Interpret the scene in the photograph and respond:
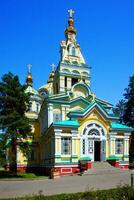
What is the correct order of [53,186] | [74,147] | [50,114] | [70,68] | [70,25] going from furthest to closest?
[70,25], [70,68], [50,114], [74,147], [53,186]

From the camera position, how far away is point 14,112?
32.7 meters

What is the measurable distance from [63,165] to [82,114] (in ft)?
19.3

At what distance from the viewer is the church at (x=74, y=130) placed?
32.8 m

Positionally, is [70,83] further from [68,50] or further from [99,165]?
[99,165]

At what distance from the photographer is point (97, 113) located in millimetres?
35250

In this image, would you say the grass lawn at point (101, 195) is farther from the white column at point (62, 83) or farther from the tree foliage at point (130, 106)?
the tree foliage at point (130, 106)

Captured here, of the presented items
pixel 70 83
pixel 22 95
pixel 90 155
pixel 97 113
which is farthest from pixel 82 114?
pixel 70 83

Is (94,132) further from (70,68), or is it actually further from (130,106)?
(130,106)

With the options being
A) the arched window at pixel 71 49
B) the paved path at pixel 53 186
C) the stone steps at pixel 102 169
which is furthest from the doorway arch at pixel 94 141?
the arched window at pixel 71 49

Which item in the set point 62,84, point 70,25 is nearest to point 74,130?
point 62,84

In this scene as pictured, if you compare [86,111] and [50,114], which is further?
[50,114]

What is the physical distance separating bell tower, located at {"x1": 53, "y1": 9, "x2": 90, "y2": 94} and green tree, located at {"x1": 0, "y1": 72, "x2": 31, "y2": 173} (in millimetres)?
10153

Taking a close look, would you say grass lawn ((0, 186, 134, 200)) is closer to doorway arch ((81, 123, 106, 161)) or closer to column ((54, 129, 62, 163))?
column ((54, 129, 62, 163))

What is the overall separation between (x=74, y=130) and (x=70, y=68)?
1348 centimetres
